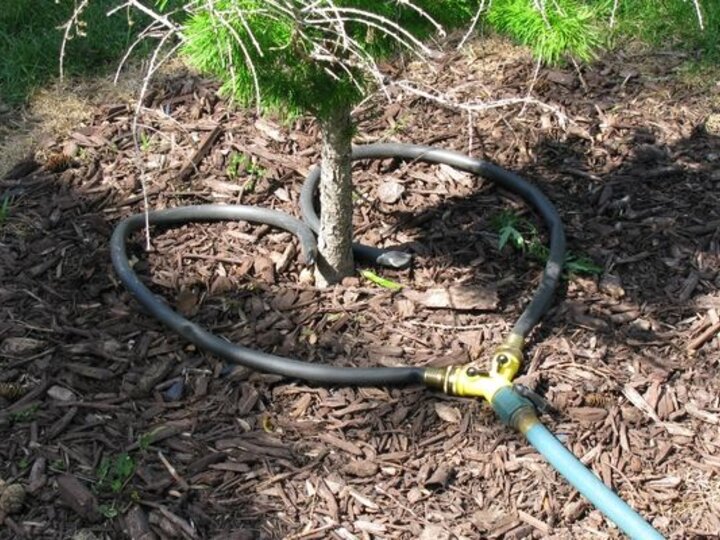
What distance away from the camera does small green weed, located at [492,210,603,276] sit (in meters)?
3.73

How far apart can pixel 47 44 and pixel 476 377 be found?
2.86 meters

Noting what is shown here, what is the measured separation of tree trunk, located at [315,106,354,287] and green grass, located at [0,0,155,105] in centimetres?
165

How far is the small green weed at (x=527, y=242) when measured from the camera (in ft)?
12.2

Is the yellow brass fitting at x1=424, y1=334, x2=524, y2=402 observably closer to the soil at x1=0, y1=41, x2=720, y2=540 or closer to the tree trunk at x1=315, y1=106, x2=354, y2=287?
the soil at x1=0, y1=41, x2=720, y2=540

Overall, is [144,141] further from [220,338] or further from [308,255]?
[220,338]

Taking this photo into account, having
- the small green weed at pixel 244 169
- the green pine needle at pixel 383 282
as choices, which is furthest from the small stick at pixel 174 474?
the small green weed at pixel 244 169

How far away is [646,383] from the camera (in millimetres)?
3348

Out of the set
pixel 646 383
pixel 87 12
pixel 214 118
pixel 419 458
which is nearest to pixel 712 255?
pixel 646 383

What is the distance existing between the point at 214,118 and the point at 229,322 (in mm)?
1258

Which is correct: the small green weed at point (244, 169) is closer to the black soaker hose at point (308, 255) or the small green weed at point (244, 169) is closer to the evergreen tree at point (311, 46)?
the black soaker hose at point (308, 255)

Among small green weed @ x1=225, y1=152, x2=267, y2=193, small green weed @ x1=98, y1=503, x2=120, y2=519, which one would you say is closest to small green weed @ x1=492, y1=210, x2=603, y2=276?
small green weed @ x1=225, y1=152, x2=267, y2=193

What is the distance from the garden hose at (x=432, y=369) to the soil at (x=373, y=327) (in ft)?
0.20

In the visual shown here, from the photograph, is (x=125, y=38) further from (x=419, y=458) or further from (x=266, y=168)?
(x=419, y=458)

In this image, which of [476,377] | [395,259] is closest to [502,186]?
[395,259]
